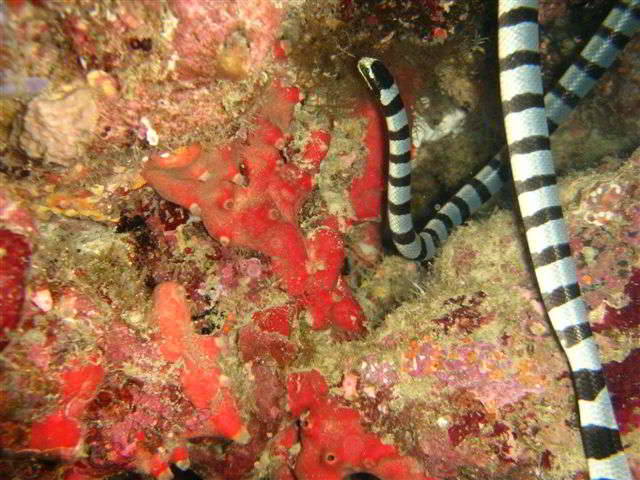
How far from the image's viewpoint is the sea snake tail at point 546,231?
8.16 feet

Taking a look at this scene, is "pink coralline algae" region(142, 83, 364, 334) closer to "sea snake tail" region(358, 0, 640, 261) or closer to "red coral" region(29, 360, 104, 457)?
"sea snake tail" region(358, 0, 640, 261)

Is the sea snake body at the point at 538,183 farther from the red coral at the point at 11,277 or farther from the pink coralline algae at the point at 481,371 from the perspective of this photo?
the red coral at the point at 11,277

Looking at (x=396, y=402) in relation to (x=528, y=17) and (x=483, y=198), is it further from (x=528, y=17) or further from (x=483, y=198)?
(x=528, y=17)

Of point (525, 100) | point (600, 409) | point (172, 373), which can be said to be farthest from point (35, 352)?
point (525, 100)

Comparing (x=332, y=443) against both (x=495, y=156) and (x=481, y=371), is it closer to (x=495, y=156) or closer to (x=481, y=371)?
(x=481, y=371)

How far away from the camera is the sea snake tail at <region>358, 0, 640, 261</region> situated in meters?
3.48

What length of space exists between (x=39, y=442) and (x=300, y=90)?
9.35 feet

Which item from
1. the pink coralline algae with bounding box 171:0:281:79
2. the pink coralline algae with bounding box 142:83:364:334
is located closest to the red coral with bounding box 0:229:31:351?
the pink coralline algae with bounding box 142:83:364:334

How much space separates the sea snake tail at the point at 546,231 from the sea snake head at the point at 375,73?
3.61 feet

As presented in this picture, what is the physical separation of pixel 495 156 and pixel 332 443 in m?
3.64

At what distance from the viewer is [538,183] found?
129 inches

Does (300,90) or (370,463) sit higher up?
(300,90)

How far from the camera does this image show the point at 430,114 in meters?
4.44

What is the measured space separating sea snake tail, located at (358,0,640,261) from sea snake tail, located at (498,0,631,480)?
956 mm
